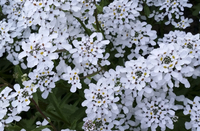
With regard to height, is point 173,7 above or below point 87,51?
above

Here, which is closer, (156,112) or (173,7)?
(156,112)

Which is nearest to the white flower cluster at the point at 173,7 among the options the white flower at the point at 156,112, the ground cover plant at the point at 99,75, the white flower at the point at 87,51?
the ground cover plant at the point at 99,75

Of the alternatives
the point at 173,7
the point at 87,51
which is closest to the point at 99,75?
the point at 87,51

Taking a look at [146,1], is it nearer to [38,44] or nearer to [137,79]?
[137,79]

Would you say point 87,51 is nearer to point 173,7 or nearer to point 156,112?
point 156,112

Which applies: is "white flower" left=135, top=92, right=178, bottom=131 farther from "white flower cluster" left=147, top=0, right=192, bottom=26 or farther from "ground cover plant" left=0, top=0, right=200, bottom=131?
"white flower cluster" left=147, top=0, right=192, bottom=26

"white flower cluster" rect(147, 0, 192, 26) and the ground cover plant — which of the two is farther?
"white flower cluster" rect(147, 0, 192, 26)

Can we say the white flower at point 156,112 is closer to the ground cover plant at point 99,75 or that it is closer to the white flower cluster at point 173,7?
the ground cover plant at point 99,75

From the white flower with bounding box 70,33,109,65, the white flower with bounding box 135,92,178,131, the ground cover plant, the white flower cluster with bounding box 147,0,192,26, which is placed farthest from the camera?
the white flower cluster with bounding box 147,0,192,26

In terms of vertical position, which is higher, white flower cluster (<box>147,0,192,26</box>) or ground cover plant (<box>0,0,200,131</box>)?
white flower cluster (<box>147,0,192,26</box>)

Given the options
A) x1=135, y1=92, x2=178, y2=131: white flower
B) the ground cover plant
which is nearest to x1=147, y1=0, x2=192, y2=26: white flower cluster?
the ground cover plant

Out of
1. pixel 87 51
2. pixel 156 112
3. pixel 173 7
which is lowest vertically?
pixel 156 112
